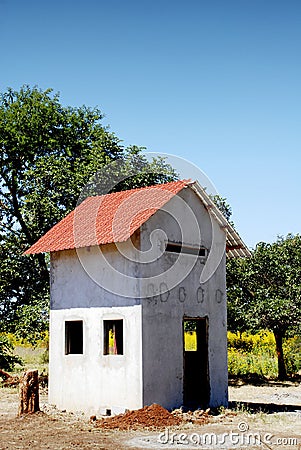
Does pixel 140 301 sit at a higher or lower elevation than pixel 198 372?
higher

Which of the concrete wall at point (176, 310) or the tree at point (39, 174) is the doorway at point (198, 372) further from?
the tree at point (39, 174)

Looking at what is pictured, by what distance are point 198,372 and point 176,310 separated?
291 centimetres

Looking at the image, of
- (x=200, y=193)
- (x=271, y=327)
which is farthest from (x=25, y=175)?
(x=271, y=327)

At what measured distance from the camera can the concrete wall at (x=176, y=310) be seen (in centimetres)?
1830

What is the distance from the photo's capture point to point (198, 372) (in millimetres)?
20969

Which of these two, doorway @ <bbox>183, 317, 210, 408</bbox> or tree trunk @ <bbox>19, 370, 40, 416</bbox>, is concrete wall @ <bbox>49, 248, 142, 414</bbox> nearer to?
tree trunk @ <bbox>19, 370, 40, 416</bbox>

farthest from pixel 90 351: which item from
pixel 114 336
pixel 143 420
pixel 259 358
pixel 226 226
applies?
pixel 259 358

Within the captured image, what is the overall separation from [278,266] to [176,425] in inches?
600

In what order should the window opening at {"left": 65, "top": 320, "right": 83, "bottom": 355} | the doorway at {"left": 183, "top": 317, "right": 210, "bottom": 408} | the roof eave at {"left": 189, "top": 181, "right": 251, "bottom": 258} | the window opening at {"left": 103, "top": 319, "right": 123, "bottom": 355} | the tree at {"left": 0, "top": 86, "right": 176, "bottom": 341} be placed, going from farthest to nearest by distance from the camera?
1. the tree at {"left": 0, "top": 86, "right": 176, "bottom": 341}
2. the roof eave at {"left": 189, "top": 181, "right": 251, "bottom": 258}
3. the window opening at {"left": 65, "top": 320, "right": 83, "bottom": 355}
4. the doorway at {"left": 183, "top": 317, "right": 210, "bottom": 408}
5. the window opening at {"left": 103, "top": 319, "right": 123, "bottom": 355}

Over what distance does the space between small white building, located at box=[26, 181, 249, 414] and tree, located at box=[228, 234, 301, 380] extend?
8524 millimetres

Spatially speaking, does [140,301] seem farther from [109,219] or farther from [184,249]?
[109,219]

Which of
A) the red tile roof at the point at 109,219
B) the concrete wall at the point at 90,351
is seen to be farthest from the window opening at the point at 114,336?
the red tile roof at the point at 109,219
